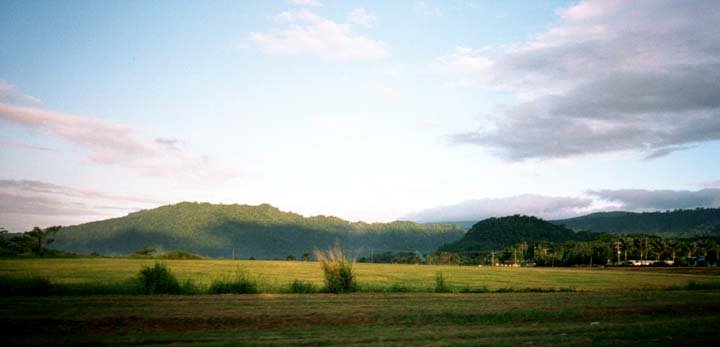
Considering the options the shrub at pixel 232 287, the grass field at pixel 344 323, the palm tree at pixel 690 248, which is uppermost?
the grass field at pixel 344 323

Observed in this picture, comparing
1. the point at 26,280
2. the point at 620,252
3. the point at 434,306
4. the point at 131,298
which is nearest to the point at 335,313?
the point at 434,306

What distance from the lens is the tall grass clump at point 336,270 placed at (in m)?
28.2

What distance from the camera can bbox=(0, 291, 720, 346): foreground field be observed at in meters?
11.4

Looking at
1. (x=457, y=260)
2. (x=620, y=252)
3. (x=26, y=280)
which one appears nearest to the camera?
(x=26, y=280)

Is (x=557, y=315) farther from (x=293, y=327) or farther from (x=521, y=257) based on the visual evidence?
(x=521, y=257)

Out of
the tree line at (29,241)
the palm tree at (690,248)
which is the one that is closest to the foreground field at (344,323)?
the tree line at (29,241)

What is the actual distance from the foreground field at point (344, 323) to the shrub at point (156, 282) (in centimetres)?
379

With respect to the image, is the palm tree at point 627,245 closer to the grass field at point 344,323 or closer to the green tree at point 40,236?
the green tree at point 40,236

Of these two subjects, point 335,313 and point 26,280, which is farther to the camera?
point 26,280

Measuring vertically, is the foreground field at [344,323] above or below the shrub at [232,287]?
above

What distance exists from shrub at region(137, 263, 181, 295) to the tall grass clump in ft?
23.9

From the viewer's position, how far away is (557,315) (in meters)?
16.7

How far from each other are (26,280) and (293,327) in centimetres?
1749

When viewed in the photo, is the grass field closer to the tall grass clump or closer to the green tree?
the tall grass clump
